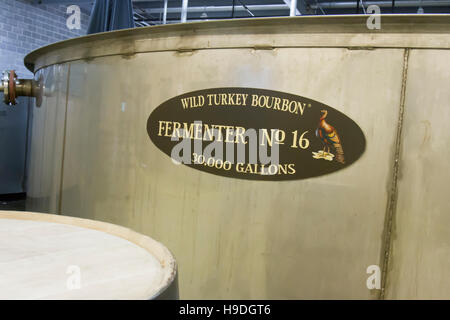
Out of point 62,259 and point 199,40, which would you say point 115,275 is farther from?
point 199,40

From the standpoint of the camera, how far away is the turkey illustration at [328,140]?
1960 millimetres

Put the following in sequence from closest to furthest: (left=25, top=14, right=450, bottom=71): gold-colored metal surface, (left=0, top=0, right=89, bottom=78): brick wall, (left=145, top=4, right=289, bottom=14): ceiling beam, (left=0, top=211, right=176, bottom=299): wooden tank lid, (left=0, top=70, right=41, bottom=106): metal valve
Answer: (left=0, top=211, right=176, bottom=299): wooden tank lid, (left=25, top=14, right=450, bottom=71): gold-colored metal surface, (left=0, top=70, right=41, bottom=106): metal valve, (left=0, top=0, right=89, bottom=78): brick wall, (left=145, top=4, right=289, bottom=14): ceiling beam

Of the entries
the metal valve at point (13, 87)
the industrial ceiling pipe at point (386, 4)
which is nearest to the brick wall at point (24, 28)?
the metal valve at point (13, 87)

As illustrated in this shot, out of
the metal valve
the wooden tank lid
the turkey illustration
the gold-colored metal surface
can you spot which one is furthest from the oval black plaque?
the metal valve

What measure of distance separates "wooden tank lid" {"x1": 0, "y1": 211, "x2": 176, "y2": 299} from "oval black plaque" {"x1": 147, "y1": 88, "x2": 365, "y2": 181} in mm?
968

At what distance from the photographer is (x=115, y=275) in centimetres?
89

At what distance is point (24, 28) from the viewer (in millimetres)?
6629

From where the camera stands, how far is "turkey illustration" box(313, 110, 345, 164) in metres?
1.96

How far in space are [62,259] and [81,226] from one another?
33cm

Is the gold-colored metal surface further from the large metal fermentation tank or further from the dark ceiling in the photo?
the dark ceiling

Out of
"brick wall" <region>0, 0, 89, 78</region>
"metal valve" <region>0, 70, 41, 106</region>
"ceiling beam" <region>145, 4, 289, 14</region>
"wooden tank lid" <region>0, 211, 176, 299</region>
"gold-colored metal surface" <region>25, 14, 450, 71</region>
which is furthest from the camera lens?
"ceiling beam" <region>145, 4, 289, 14</region>

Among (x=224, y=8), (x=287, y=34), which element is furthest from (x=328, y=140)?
(x=224, y=8)

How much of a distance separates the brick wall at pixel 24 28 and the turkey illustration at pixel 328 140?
5.46m

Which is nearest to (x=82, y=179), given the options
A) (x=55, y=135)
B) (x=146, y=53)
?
(x=55, y=135)
